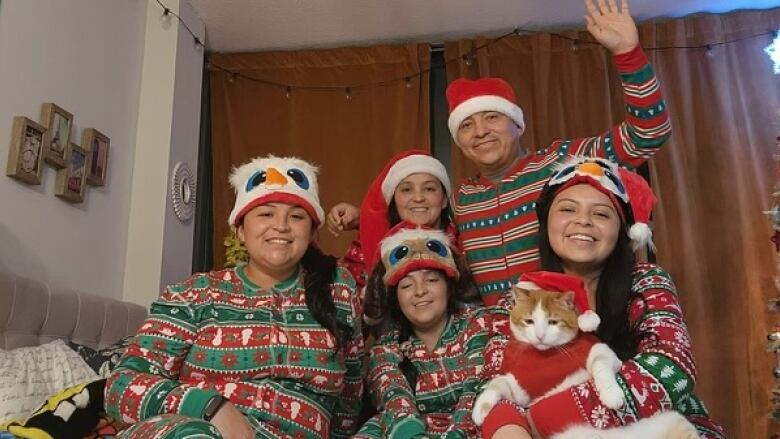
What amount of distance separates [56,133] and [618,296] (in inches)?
84.3

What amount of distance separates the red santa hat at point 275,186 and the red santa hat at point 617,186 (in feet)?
1.95

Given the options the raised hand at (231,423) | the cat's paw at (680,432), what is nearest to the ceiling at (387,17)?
the raised hand at (231,423)

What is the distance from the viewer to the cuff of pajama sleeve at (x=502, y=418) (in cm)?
134

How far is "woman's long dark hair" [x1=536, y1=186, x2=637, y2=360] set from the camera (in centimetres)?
149

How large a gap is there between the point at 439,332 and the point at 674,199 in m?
2.01

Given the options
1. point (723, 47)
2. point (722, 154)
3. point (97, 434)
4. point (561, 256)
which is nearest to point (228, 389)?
point (97, 434)

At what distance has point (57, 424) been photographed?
1.56 metres

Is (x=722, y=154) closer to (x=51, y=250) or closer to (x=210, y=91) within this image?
(x=210, y=91)

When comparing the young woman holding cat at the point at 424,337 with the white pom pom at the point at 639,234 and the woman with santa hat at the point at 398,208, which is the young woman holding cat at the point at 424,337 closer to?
the woman with santa hat at the point at 398,208

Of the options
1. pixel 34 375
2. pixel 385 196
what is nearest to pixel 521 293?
pixel 385 196

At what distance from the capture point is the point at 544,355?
1466 millimetres

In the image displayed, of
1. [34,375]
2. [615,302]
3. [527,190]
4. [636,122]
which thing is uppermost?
[636,122]

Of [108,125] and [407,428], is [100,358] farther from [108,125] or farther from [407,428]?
[108,125]

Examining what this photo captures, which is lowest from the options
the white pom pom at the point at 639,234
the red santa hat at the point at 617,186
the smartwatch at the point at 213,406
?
the smartwatch at the point at 213,406
